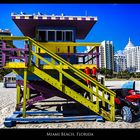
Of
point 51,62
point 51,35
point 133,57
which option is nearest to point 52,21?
point 51,35

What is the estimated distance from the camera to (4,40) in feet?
25.3

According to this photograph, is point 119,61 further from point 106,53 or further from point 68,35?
point 68,35

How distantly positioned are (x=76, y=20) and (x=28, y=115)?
159 inches

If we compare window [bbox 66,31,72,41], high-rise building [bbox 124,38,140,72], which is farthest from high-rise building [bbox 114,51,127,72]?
window [bbox 66,31,72,41]

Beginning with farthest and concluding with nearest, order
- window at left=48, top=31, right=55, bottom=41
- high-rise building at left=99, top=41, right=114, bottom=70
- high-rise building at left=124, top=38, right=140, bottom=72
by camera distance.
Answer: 1. high-rise building at left=124, top=38, right=140, bottom=72
2. high-rise building at left=99, top=41, right=114, bottom=70
3. window at left=48, top=31, right=55, bottom=41

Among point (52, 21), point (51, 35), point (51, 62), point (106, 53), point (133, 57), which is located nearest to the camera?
point (51, 62)

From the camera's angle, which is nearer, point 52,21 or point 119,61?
point 52,21

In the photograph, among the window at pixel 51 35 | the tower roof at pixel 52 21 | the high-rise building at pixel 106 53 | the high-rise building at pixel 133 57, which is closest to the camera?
the tower roof at pixel 52 21

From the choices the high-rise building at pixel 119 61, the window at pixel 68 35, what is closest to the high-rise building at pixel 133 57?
the high-rise building at pixel 119 61

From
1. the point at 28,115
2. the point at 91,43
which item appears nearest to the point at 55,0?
the point at 91,43

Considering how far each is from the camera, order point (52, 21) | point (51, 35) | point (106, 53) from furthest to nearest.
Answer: point (106, 53) < point (51, 35) < point (52, 21)

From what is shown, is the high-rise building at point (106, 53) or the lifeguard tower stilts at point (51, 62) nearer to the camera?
the lifeguard tower stilts at point (51, 62)

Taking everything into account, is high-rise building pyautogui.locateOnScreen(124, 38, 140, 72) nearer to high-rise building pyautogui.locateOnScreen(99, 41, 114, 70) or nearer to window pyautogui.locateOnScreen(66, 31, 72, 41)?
high-rise building pyautogui.locateOnScreen(99, 41, 114, 70)

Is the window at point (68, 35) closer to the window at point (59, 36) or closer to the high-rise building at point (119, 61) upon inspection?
the window at point (59, 36)
